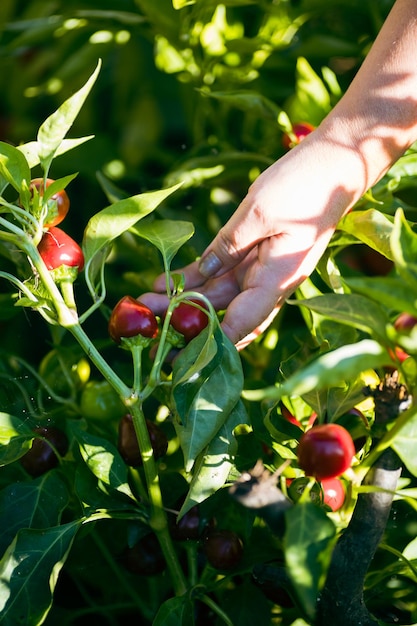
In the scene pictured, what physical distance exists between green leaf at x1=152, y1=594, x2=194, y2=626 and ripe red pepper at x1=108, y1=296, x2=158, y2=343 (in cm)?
31

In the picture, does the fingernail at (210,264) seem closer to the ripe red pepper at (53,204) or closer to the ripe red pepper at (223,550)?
the ripe red pepper at (53,204)

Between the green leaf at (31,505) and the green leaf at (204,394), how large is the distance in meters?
0.21

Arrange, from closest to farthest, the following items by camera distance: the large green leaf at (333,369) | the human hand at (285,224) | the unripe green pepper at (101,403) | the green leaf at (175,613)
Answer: the large green leaf at (333,369) → the green leaf at (175,613) → the human hand at (285,224) → the unripe green pepper at (101,403)

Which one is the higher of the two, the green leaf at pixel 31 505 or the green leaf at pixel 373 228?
the green leaf at pixel 373 228

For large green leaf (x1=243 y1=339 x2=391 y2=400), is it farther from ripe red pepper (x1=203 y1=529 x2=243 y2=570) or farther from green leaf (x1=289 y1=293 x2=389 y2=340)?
ripe red pepper (x1=203 y1=529 x2=243 y2=570)

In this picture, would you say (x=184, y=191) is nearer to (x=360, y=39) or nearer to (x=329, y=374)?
(x=360, y=39)

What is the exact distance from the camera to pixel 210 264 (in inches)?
41.8

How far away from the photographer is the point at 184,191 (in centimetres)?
140

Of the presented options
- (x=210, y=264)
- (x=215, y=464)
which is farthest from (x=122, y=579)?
(x=210, y=264)

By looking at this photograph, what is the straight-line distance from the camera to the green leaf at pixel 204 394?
0.80 metres

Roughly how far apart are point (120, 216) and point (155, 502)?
337 mm

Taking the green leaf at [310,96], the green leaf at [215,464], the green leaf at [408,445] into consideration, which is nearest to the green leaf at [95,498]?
the green leaf at [215,464]

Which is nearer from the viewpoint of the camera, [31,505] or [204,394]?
[204,394]

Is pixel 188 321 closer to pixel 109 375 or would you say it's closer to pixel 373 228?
pixel 109 375
